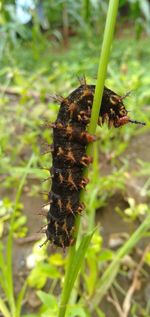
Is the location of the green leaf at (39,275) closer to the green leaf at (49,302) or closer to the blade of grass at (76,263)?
the green leaf at (49,302)

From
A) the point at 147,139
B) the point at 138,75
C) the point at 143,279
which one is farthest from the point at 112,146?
the point at 143,279

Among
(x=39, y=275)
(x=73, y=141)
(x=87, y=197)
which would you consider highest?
(x=73, y=141)

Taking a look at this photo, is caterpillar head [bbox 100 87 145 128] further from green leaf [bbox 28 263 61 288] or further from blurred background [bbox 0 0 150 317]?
green leaf [bbox 28 263 61 288]

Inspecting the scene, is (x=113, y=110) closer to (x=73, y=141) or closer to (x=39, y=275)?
(x=73, y=141)

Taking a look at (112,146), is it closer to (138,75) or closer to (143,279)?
(138,75)

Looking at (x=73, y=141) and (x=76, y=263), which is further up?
(x=73, y=141)

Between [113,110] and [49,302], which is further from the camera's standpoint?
[49,302]

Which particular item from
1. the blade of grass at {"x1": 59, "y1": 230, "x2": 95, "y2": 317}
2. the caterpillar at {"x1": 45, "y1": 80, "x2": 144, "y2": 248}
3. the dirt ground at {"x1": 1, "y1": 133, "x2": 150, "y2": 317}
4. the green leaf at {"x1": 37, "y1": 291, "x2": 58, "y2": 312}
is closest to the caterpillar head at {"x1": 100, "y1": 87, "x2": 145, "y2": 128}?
the caterpillar at {"x1": 45, "y1": 80, "x2": 144, "y2": 248}

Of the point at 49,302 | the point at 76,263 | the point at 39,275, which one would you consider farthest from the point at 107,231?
the point at 76,263
